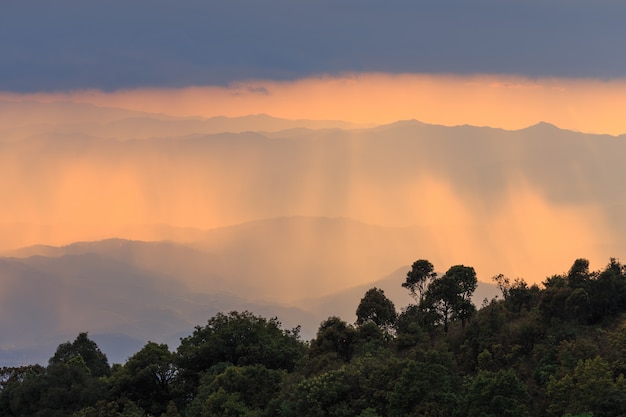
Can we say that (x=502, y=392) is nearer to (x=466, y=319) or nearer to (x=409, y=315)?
(x=466, y=319)

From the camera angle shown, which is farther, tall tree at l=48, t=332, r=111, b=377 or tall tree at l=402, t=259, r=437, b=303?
tall tree at l=48, t=332, r=111, b=377

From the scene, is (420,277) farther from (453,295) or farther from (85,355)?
(85,355)

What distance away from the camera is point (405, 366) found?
5703 centimetres

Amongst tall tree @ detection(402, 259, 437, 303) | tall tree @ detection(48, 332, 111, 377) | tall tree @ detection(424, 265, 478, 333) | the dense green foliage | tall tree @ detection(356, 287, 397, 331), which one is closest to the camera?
the dense green foliage

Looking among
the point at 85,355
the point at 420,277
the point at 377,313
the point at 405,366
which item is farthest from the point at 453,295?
the point at 85,355

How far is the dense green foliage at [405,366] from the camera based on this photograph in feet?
174

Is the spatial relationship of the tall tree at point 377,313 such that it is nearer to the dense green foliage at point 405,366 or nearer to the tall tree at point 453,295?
the dense green foliage at point 405,366

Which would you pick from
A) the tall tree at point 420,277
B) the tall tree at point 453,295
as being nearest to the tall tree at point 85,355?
the tall tree at point 420,277

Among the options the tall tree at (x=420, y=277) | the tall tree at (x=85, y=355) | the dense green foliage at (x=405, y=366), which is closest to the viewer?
the dense green foliage at (x=405, y=366)

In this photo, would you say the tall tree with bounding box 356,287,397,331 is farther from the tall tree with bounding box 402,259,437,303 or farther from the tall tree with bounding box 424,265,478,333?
the tall tree with bounding box 424,265,478,333

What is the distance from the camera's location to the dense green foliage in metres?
Answer: 53.1

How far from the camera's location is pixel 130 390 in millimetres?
75312

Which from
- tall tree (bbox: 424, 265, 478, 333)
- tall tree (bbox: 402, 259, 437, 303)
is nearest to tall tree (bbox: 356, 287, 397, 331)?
tall tree (bbox: 402, 259, 437, 303)

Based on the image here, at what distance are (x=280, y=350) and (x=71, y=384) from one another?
57.5ft
